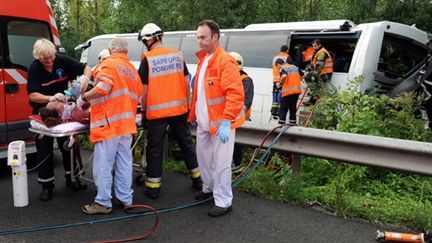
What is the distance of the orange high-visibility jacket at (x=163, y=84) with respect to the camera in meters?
4.80

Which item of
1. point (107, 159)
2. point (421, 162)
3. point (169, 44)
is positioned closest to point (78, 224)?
point (107, 159)

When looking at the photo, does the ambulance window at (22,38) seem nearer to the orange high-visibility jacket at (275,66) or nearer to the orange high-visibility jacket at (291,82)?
the orange high-visibility jacket at (291,82)

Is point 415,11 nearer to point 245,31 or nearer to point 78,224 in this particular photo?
point 245,31

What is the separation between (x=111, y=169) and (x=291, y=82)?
19.4 feet

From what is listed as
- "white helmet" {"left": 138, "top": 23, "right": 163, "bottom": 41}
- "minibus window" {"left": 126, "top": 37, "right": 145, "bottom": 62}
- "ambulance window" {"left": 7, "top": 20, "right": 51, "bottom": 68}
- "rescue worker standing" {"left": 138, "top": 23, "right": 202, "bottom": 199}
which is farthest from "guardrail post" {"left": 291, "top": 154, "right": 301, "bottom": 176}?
"minibus window" {"left": 126, "top": 37, "right": 145, "bottom": 62}

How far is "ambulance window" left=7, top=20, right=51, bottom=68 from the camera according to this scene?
604cm

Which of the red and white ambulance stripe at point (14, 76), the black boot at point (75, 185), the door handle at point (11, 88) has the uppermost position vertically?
the red and white ambulance stripe at point (14, 76)

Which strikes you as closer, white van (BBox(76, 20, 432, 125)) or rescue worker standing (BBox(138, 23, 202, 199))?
rescue worker standing (BBox(138, 23, 202, 199))

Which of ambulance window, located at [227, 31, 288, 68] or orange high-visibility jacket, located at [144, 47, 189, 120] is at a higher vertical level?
ambulance window, located at [227, 31, 288, 68]

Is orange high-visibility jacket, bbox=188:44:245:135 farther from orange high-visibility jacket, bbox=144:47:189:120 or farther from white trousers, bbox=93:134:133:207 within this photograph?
white trousers, bbox=93:134:133:207

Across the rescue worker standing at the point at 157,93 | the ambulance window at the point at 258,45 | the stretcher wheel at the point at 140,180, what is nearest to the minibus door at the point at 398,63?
the ambulance window at the point at 258,45

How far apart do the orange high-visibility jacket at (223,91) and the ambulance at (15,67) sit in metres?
2.95

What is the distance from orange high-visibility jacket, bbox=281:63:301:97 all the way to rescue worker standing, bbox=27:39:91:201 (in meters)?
5.27

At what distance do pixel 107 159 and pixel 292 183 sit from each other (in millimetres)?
1916
